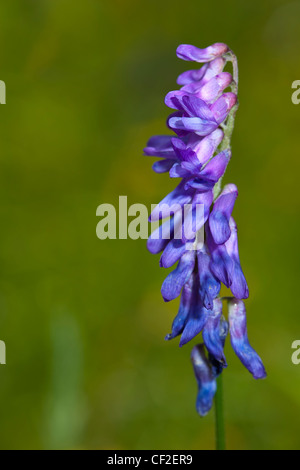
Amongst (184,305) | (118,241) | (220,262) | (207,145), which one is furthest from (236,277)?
(118,241)

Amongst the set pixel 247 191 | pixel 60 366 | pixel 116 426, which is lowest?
pixel 116 426

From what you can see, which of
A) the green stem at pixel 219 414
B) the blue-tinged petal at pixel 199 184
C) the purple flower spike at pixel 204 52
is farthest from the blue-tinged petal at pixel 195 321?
the purple flower spike at pixel 204 52

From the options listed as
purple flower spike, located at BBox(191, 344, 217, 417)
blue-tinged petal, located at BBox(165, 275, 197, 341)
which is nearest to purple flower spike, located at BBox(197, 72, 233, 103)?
blue-tinged petal, located at BBox(165, 275, 197, 341)

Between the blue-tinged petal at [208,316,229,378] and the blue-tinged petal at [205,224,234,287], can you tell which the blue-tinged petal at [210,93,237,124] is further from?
the blue-tinged petal at [208,316,229,378]

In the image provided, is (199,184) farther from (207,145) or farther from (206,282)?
(206,282)

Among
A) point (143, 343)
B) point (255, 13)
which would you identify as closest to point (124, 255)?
point (143, 343)
